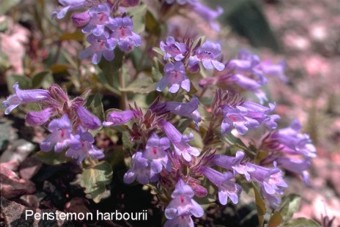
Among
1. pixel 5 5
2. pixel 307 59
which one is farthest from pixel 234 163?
pixel 307 59

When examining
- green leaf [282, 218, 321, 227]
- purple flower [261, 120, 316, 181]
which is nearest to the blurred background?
purple flower [261, 120, 316, 181]

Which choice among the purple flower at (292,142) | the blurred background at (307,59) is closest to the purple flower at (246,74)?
the purple flower at (292,142)

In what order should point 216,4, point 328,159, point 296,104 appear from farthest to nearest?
point 216,4 < point 296,104 < point 328,159

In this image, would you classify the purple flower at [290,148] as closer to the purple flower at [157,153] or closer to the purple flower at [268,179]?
the purple flower at [268,179]

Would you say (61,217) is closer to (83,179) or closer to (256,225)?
(83,179)

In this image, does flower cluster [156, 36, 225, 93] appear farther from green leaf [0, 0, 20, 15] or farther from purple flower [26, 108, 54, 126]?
green leaf [0, 0, 20, 15]

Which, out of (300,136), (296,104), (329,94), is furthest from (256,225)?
(329,94)

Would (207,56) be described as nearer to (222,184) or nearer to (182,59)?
(182,59)
